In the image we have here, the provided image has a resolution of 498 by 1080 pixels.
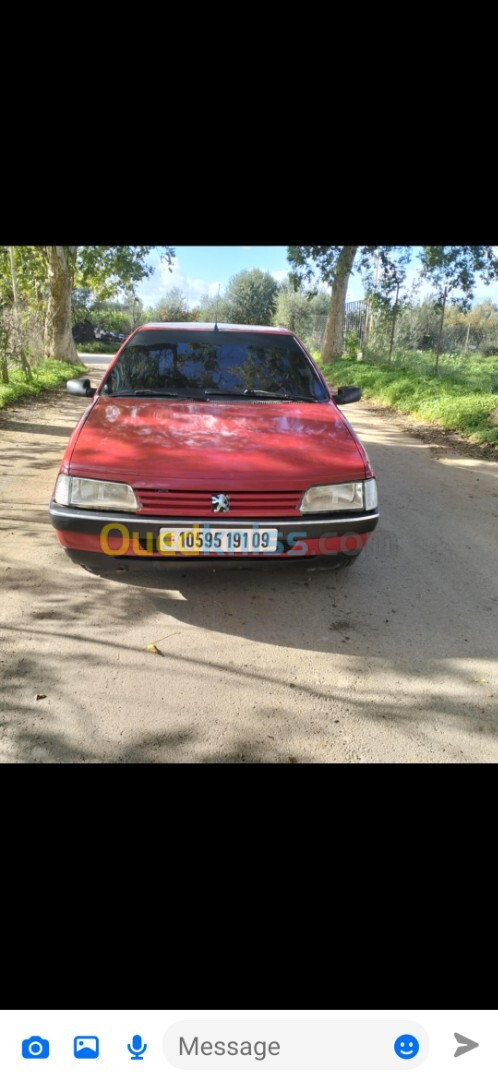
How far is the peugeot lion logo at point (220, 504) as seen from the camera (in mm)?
2855

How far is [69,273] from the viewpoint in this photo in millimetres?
17594

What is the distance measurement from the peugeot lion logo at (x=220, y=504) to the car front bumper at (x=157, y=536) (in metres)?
0.05

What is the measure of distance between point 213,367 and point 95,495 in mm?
1593

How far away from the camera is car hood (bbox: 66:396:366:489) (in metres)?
2.88

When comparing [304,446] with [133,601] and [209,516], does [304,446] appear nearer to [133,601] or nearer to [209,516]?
[209,516]

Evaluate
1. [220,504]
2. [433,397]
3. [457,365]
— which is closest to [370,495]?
[220,504]

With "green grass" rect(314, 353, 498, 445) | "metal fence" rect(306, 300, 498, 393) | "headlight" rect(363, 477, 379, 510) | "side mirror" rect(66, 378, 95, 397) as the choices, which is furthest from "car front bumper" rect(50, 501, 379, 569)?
"metal fence" rect(306, 300, 498, 393)

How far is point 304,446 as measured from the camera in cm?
314
